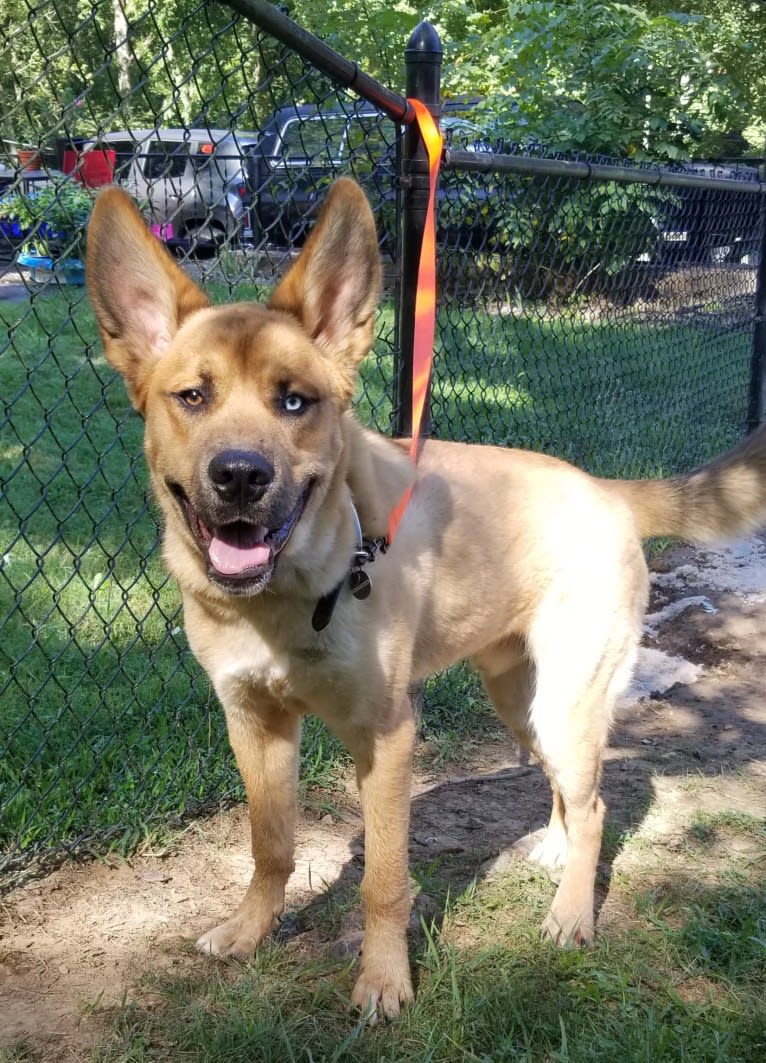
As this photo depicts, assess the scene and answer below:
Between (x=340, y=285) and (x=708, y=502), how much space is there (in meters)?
1.64

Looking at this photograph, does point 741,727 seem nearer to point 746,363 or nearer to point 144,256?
point 144,256

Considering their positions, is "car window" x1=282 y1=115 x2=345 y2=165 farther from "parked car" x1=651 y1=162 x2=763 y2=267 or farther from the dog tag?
"parked car" x1=651 y1=162 x2=763 y2=267

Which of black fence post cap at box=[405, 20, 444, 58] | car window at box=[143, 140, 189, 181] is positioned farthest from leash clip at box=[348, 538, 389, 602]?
black fence post cap at box=[405, 20, 444, 58]

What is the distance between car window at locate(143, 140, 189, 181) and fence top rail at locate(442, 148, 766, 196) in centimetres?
100

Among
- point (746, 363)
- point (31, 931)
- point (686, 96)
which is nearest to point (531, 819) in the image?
point (31, 931)

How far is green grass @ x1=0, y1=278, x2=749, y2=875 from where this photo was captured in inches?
135

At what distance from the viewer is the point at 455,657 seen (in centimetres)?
323

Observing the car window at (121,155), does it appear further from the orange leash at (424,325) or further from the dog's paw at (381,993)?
the dog's paw at (381,993)

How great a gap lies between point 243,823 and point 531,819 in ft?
3.50

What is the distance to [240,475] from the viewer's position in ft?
7.40

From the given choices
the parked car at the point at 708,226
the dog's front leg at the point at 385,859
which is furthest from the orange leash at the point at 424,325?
the parked car at the point at 708,226

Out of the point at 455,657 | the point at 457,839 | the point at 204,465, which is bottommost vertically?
the point at 457,839

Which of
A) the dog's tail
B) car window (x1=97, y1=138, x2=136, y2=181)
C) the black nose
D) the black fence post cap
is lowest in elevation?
the dog's tail

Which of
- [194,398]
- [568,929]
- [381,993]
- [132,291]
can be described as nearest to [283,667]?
[194,398]
